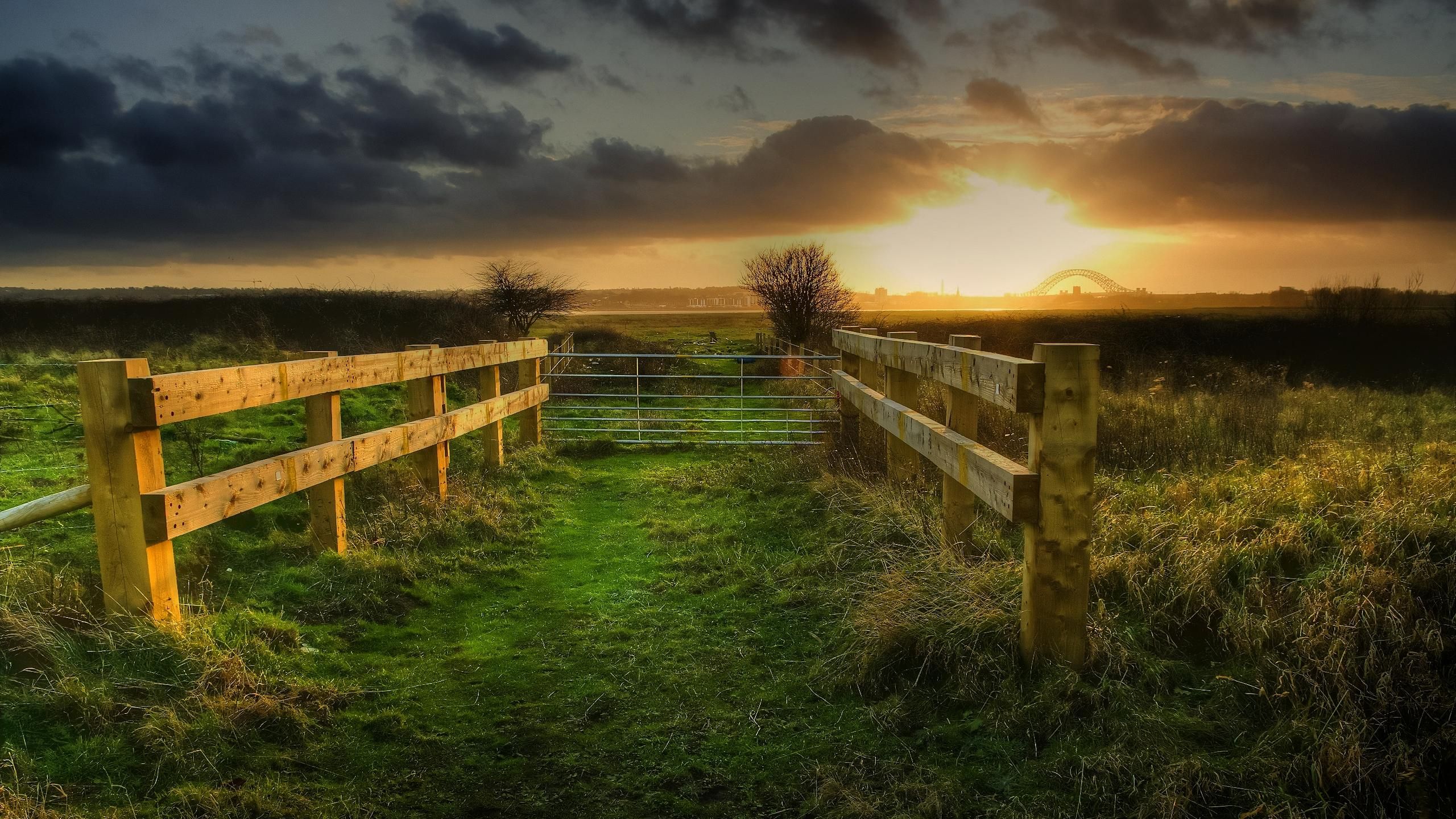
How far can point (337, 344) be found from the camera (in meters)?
23.7

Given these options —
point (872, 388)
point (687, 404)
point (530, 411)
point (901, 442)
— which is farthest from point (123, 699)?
point (687, 404)

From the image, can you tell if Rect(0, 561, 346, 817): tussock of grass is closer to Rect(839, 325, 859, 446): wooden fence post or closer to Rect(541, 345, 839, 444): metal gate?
Rect(541, 345, 839, 444): metal gate

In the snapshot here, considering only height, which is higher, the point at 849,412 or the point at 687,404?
the point at 849,412

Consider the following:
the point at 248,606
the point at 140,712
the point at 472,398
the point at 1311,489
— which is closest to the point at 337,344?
the point at 472,398

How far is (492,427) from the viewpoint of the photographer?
9.88 metres

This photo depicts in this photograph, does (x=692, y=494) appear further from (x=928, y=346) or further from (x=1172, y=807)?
(x=1172, y=807)

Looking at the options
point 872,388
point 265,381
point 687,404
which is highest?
point 265,381

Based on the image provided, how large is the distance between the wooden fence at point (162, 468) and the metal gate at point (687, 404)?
4.07 metres

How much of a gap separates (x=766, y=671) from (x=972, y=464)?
1.56 m

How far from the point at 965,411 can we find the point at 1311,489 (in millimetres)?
2542

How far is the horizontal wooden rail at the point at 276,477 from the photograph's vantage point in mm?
4293

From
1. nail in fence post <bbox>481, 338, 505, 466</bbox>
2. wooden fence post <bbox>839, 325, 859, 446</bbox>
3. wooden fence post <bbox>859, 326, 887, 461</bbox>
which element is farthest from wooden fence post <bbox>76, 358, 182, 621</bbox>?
wooden fence post <bbox>839, 325, 859, 446</bbox>

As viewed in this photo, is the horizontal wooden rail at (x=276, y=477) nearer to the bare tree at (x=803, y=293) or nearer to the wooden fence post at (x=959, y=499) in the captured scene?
the wooden fence post at (x=959, y=499)

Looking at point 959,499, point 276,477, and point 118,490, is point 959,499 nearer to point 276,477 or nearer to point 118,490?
point 276,477
